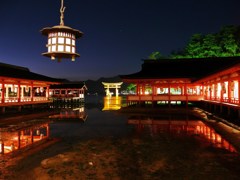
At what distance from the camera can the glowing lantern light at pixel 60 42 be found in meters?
12.9

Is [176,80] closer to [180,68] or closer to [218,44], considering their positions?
[180,68]

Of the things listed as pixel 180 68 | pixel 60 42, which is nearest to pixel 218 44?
pixel 180 68

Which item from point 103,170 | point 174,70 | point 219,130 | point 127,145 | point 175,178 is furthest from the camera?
point 174,70

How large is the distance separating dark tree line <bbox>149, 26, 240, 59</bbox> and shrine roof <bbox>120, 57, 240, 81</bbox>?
8951 mm

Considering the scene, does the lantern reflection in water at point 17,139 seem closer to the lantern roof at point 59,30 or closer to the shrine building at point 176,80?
the lantern roof at point 59,30

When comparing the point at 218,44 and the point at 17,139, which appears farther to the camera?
the point at 218,44

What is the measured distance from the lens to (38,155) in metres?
9.30

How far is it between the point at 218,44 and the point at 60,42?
4041 cm

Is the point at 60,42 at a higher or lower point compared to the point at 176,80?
higher

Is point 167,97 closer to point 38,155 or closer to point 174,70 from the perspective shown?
point 174,70

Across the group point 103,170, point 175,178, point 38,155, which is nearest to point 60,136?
point 38,155

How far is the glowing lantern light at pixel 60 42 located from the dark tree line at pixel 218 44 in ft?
123

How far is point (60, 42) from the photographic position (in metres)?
13.0

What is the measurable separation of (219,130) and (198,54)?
114ft
